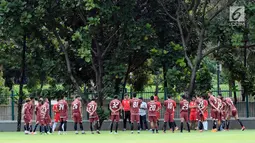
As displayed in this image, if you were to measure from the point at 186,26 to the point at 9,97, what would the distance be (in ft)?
39.1

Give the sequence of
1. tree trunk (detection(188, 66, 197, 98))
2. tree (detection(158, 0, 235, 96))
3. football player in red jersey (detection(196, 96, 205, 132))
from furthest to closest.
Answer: tree trunk (detection(188, 66, 197, 98)), tree (detection(158, 0, 235, 96)), football player in red jersey (detection(196, 96, 205, 132))

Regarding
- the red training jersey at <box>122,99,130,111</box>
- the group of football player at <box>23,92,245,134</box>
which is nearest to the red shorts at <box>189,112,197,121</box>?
the group of football player at <box>23,92,245,134</box>

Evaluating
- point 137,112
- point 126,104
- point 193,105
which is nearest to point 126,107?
point 126,104

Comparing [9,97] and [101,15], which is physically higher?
[101,15]

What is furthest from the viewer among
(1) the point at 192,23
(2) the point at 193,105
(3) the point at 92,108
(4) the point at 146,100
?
(4) the point at 146,100

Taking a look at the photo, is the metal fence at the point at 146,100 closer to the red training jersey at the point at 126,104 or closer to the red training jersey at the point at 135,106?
the red training jersey at the point at 126,104

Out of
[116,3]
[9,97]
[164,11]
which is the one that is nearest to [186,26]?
[164,11]

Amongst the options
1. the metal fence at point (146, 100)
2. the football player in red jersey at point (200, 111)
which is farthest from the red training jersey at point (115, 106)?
the metal fence at point (146, 100)

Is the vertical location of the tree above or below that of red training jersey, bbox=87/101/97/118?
above

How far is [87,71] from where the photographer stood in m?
38.2

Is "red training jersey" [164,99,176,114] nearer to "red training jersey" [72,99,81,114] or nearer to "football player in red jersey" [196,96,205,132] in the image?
"football player in red jersey" [196,96,205,132]

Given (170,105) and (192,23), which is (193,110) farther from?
(192,23)

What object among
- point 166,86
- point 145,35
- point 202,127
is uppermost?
point 145,35

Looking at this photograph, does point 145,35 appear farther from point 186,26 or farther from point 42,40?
point 42,40
